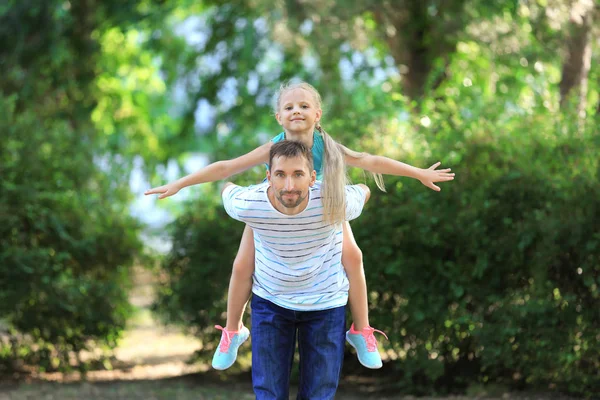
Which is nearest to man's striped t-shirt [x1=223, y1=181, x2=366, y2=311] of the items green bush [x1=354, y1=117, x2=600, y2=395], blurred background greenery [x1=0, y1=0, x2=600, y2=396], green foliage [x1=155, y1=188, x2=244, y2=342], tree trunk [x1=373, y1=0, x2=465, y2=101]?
blurred background greenery [x1=0, y1=0, x2=600, y2=396]

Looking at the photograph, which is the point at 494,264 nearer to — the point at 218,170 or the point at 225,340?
the point at 225,340

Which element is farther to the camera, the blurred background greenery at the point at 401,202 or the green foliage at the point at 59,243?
the green foliage at the point at 59,243

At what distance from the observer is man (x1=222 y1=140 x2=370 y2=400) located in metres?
3.25

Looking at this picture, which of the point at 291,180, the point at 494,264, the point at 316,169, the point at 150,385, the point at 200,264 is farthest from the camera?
the point at 150,385

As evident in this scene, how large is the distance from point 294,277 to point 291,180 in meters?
0.40

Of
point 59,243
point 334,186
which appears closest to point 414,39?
point 59,243

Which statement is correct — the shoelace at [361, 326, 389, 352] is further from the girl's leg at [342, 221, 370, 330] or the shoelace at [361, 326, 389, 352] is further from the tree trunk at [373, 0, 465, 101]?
the tree trunk at [373, 0, 465, 101]

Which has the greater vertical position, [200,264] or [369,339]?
[200,264]

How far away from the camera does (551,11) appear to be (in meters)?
7.75

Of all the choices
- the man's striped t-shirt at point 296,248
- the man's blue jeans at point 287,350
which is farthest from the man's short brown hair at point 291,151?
the man's blue jeans at point 287,350

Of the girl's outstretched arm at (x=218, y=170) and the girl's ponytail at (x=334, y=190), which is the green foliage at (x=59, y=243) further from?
the girl's ponytail at (x=334, y=190)

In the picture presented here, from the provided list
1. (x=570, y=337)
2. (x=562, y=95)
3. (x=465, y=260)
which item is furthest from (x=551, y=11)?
(x=570, y=337)

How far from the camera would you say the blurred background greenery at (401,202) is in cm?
592

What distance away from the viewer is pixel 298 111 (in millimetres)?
3469
